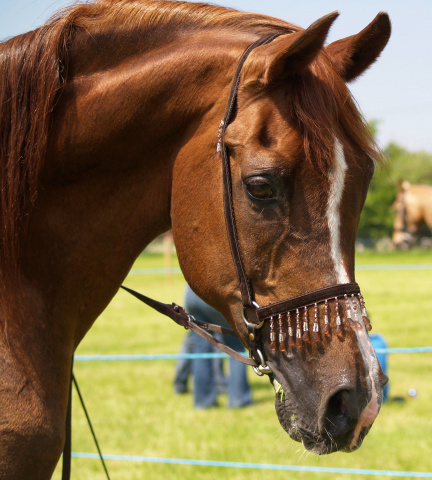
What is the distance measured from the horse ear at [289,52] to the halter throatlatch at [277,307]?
7 centimetres

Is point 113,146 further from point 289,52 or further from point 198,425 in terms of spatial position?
point 198,425

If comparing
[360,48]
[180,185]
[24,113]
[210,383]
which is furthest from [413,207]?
[24,113]

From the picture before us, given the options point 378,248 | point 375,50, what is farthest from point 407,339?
point 378,248

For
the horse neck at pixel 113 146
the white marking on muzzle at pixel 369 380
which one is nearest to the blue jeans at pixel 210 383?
the horse neck at pixel 113 146

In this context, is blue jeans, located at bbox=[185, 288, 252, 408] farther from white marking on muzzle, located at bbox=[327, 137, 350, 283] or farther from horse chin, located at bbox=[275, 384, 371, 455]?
white marking on muzzle, located at bbox=[327, 137, 350, 283]

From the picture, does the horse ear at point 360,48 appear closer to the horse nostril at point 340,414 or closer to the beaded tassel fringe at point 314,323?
the beaded tassel fringe at point 314,323

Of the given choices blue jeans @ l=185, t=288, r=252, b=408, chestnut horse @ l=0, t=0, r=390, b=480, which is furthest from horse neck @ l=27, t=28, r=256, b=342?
blue jeans @ l=185, t=288, r=252, b=408

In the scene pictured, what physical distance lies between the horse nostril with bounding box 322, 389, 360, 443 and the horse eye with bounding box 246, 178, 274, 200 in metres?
0.62

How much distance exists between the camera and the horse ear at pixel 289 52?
1.68m

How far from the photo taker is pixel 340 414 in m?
1.67

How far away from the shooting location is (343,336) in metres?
1.68

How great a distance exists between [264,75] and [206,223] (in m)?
0.52

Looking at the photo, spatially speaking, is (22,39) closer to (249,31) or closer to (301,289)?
(249,31)

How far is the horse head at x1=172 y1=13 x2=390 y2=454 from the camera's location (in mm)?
1675
